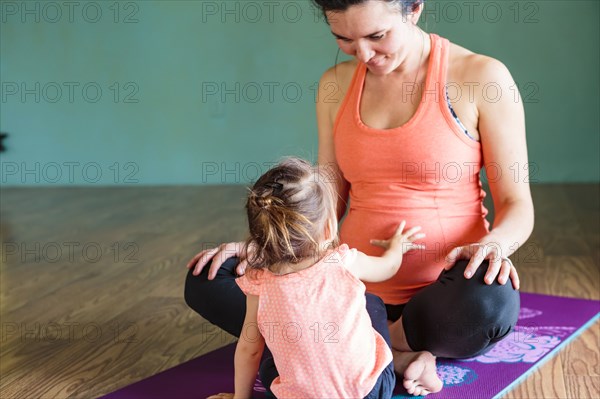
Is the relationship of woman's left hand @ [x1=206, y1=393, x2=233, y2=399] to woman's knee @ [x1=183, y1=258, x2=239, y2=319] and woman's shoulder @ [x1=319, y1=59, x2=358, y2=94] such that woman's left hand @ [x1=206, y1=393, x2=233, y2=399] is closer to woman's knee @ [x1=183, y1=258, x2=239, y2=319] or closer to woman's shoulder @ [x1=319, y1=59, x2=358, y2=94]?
woman's knee @ [x1=183, y1=258, x2=239, y2=319]

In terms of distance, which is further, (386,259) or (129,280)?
(129,280)

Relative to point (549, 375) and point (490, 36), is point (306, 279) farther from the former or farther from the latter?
point (490, 36)

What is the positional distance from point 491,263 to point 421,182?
0.92ft

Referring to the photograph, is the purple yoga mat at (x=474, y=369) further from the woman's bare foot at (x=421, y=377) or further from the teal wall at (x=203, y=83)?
the teal wall at (x=203, y=83)

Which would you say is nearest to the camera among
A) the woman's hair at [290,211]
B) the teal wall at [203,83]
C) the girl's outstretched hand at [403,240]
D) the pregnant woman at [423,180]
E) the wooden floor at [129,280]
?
the woman's hair at [290,211]

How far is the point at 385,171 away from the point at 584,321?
684mm

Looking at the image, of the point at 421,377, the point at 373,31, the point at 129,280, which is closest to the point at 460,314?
the point at 421,377

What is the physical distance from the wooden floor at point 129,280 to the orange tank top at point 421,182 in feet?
1.04

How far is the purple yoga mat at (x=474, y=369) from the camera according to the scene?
1.58 m

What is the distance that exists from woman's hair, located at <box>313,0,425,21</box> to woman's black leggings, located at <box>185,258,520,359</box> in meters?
0.50

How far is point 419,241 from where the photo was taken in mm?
1650

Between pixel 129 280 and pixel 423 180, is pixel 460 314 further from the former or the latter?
pixel 129 280

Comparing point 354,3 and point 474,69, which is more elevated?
point 354,3

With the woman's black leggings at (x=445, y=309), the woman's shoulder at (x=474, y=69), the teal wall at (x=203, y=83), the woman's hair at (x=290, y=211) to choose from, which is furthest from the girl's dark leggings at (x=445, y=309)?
the teal wall at (x=203, y=83)
